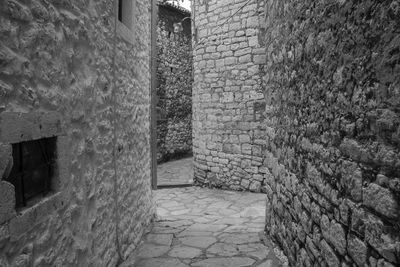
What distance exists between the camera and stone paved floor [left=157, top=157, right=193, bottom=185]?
28.2ft

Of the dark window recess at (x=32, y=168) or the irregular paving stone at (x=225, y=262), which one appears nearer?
the dark window recess at (x=32, y=168)

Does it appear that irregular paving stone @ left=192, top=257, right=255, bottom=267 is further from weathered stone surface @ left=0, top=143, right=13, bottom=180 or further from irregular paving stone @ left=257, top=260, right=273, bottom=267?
weathered stone surface @ left=0, top=143, right=13, bottom=180

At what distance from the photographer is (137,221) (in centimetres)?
417

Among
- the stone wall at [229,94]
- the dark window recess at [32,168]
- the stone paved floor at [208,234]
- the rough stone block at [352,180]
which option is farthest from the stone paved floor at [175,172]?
the rough stone block at [352,180]

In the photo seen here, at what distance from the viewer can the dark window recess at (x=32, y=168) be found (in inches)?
69.8

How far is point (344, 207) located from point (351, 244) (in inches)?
8.1

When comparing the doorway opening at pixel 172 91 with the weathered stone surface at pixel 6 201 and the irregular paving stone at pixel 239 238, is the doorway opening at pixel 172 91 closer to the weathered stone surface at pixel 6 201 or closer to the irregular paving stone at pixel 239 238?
the irregular paving stone at pixel 239 238

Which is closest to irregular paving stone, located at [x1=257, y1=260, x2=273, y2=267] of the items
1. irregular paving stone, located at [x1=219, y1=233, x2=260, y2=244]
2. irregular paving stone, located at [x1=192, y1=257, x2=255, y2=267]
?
irregular paving stone, located at [x1=192, y1=257, x2=255, y2=267]

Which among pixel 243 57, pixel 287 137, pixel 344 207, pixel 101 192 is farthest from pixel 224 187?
pixel 344 207

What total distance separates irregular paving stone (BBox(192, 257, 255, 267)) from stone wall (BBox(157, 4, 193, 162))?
7.64 m

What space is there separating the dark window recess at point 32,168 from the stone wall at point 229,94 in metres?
5.37

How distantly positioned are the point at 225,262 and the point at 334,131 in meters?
2.03

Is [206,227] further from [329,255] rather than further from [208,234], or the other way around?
[329,255]

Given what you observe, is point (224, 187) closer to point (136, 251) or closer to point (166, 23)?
point (136, 251)
